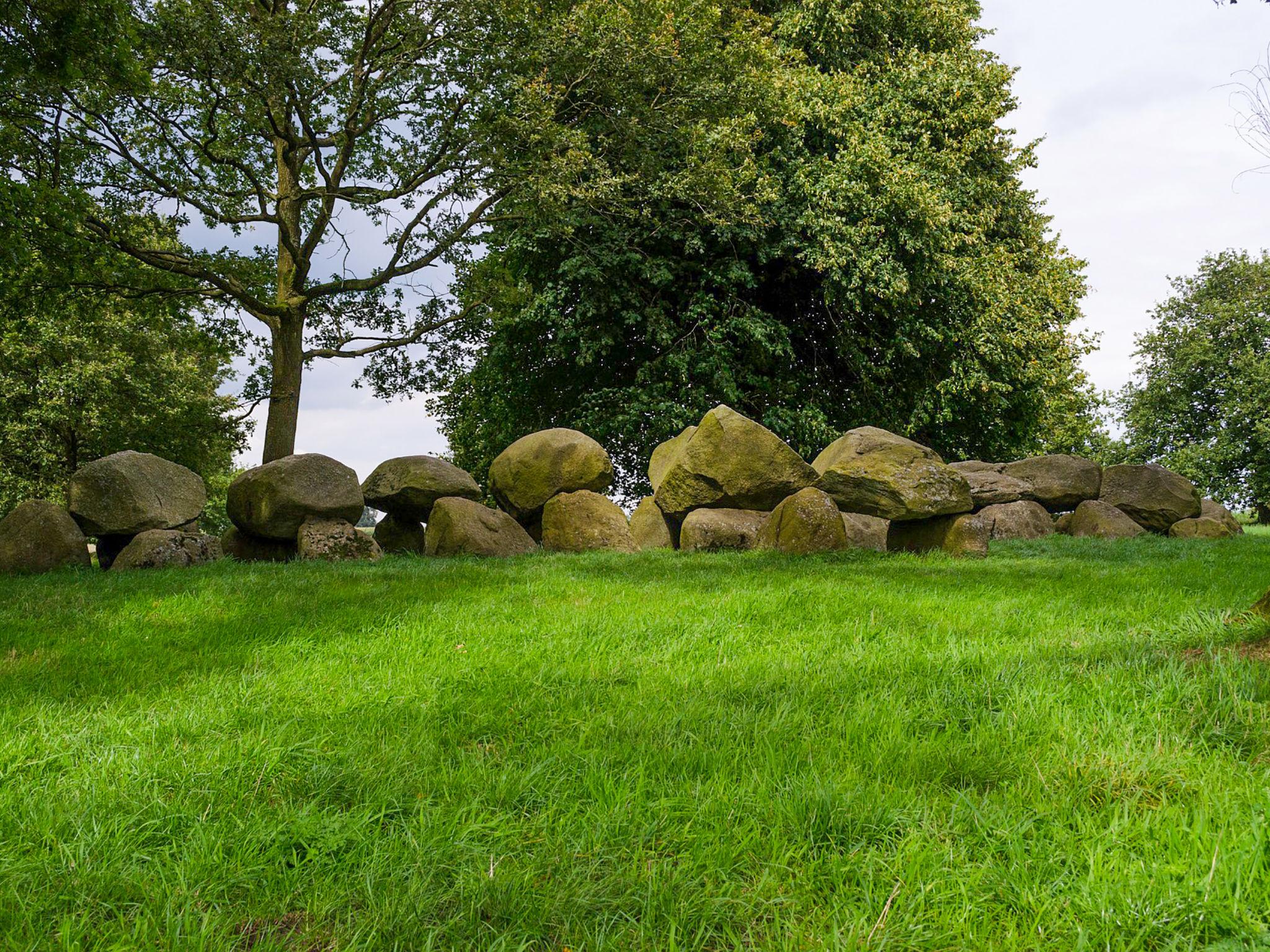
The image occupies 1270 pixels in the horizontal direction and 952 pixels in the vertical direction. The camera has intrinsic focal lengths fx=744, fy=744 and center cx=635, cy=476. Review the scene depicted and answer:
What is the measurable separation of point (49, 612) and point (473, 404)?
1419 centimetres

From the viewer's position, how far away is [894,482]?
10.2 m

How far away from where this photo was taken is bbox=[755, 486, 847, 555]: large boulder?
33.9 feet

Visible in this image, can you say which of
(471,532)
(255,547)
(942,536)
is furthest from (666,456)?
(255,547)

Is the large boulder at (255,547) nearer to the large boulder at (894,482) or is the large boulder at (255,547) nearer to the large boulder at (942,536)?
the large boulder at (894,482)

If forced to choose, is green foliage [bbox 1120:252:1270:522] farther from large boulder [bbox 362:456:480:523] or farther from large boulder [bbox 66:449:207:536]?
large boulder [bbox 66:449:207:536]

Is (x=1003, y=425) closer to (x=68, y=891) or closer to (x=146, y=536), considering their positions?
(x=146, y=536)

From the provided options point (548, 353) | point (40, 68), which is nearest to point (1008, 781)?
point (40, 68)

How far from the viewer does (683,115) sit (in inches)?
600

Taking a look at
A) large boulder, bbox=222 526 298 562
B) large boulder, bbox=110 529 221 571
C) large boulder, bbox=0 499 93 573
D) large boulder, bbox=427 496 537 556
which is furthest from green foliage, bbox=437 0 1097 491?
large boulder, bbox=0 499 93 573

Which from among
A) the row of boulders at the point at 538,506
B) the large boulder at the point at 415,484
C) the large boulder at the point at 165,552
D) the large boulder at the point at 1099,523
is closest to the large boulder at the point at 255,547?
the row of boulders at the point at 538,506

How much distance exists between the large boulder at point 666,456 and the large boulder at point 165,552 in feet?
22.4

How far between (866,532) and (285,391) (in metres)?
12.1

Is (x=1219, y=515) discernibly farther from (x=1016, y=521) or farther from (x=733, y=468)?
(x=733, y=468)

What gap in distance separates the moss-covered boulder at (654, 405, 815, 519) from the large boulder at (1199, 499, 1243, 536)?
1116cm
